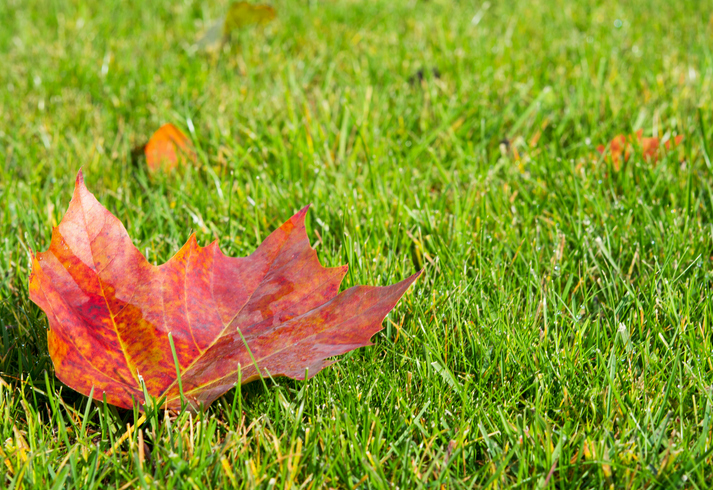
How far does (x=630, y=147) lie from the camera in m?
2.20

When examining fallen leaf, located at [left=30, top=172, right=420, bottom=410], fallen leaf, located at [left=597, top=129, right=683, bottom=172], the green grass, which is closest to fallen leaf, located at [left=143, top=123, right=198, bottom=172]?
the green grass

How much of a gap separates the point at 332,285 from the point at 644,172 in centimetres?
127

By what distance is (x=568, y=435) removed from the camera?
Result: 115 centimetres

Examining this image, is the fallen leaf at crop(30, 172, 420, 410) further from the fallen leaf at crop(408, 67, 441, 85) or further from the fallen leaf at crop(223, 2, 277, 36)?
the fallen leaf at crop(223, 2, 277, 36)

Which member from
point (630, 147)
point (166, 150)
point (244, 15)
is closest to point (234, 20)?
point (244, 15)

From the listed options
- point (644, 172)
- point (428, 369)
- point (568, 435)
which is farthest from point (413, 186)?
point (568, 435)

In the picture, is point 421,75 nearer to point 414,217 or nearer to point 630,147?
point 630,147

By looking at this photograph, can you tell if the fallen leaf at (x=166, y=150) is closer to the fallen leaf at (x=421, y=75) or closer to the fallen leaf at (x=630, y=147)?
the fallen leaf at (x=421, y=75)

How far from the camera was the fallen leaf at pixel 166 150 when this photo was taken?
87.4 inches

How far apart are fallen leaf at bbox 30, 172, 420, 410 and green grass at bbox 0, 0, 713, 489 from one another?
0.08 meters

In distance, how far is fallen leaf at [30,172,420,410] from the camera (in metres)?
1.16

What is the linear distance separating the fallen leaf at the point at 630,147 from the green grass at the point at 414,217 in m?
0.05

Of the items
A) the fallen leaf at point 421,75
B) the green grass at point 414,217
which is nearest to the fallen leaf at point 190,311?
the green grass at point 414,217

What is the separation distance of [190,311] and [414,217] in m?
0.82
